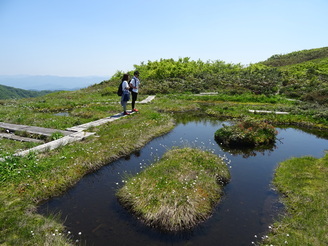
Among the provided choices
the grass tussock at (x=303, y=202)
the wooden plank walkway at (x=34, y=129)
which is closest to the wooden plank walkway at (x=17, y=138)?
the wooden plank walkway at (x=34, y=129)

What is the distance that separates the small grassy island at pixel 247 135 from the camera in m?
14.9

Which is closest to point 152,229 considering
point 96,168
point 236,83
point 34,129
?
point 96,168

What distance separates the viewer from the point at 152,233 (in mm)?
6816

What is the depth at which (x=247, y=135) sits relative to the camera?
15.0m

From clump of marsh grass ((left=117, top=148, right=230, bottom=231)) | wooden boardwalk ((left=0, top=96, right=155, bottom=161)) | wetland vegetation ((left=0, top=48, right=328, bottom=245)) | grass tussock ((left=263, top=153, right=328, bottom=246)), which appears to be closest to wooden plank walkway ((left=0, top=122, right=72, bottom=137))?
wooden boardwalk ((left=0, top=96, right=155, bottom=161))

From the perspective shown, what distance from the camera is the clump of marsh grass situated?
721 cm

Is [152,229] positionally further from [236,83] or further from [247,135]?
[236,83]

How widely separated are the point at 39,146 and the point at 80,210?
18.3 feet

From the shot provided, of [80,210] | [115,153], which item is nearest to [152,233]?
[80,210]

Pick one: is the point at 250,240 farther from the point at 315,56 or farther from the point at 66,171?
the point at 315,56

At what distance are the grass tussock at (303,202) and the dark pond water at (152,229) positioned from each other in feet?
1.49

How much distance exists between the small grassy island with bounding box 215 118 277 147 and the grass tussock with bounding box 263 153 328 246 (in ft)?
10.7

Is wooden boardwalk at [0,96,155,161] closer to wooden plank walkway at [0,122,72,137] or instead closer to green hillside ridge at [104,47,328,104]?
wooden plank walkway at [0,122,72,137]

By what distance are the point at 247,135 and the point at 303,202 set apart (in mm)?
7237
